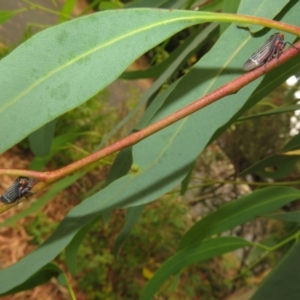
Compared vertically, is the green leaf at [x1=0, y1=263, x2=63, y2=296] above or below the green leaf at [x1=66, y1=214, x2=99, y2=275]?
below

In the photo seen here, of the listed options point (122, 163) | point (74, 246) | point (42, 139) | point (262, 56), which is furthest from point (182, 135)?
point (42, 139)

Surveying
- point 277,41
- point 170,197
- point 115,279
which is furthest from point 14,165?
point 277,41

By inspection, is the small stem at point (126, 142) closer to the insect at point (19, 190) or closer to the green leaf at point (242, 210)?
the insect at point (19, 190)

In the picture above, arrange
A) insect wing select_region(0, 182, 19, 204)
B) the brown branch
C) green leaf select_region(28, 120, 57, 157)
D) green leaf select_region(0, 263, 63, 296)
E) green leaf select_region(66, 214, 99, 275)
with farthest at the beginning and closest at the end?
green leaf select_region(28, 120, 57, 157) < green leaf select_region(66, 214, 99, 275) < green leaf select_region(0, 263, 63, 296) < insect wing select_region(0, 182, 19, 204) < the brown branch

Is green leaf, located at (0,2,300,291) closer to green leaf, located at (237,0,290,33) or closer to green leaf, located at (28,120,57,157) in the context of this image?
green leaf, located at (237,0,290,33)

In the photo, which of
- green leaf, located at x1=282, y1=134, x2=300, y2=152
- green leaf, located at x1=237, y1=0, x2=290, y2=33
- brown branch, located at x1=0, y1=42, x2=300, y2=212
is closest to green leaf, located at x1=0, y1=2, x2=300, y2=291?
green leaf, located at x1=237, y1=0, x2=290, y2=33

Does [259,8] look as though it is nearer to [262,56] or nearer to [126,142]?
[262,56]

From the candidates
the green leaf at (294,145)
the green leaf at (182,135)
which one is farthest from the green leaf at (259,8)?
the green leaf at (294,145)
